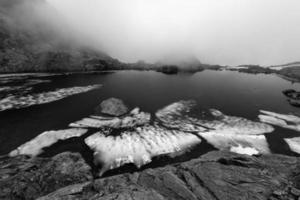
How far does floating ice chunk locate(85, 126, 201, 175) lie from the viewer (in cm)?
1869

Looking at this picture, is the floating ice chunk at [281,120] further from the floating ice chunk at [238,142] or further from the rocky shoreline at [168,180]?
the rocky shoreline at [168,180]

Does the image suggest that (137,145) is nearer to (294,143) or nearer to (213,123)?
(213,123)

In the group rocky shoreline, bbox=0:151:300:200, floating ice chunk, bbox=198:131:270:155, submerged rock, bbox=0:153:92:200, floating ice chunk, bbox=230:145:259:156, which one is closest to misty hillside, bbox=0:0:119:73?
submerged rock, bbox=0:153:92:200

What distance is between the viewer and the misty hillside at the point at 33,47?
90.2m

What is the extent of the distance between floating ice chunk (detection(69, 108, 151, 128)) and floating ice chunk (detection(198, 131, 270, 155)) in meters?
11.9

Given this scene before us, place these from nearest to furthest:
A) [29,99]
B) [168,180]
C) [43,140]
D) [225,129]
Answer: [168,180], [43,140], [225,129], [29,99]

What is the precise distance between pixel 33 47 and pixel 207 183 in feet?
443

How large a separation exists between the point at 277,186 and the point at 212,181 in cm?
476

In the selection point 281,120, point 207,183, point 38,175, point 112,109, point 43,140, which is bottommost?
point 281,120

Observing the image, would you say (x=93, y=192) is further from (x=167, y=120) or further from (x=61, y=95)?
(x=61, y=95)

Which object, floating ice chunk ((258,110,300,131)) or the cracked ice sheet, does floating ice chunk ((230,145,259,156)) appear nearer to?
the cracked ice sheet

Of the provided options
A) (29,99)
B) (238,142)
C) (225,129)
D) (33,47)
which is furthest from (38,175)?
(33,47)

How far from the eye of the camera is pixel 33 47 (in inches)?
4102

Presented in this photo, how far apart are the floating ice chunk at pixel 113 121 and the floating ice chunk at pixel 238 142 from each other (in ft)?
39.0
